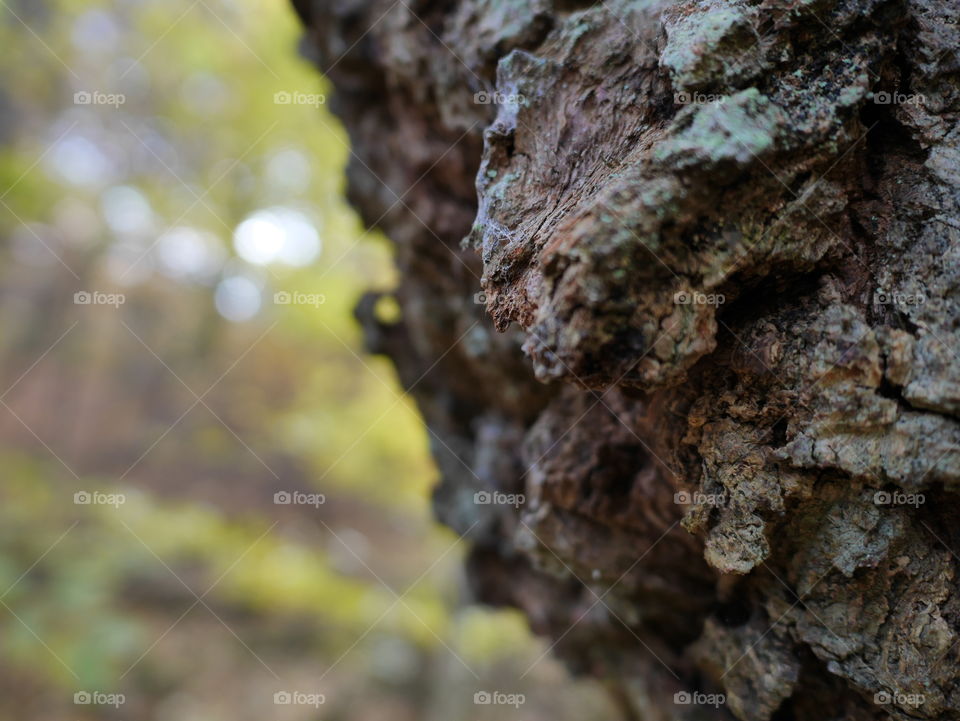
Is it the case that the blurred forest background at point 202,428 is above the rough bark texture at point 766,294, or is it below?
below

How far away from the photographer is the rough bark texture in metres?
1.04

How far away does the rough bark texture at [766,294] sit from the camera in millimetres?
1039

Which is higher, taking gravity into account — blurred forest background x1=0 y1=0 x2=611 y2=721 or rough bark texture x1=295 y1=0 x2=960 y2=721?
rough bark texture x1=295 y1=0 x2=960 y2=721

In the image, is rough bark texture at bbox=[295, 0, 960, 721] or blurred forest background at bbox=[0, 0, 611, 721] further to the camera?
blurred forest background at bbox=[0, 0, 611, 721]

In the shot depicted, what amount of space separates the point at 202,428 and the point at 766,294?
946 centimetres

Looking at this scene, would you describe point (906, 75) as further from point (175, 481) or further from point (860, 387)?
point (175, 481)

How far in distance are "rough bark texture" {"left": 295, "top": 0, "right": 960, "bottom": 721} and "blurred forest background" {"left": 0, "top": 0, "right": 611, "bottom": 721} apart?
357 cm

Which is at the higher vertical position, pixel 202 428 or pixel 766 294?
pixel 766 294

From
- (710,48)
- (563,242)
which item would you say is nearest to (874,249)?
(710,48)

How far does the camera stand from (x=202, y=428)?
9141mm

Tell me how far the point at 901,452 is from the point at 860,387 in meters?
0.13

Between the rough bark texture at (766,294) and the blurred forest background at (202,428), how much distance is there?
357 centimetres

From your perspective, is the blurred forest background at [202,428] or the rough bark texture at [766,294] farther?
the blurred forest background at [202,428]

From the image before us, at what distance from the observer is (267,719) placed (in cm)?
539
